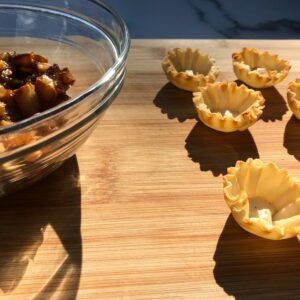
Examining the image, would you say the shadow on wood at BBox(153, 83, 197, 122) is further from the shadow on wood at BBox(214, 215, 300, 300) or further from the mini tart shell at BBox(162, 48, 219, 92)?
the shadow on wood at BBox(214, 215, 300, 300)

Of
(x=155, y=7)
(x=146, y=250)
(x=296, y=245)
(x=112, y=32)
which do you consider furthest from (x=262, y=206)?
(x=155, y=7)

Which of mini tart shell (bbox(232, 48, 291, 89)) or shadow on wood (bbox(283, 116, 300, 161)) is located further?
mini tart shell (bbox(232, 48, 291, 89))

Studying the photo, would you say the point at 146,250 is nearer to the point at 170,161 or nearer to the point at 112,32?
the point at 170,161

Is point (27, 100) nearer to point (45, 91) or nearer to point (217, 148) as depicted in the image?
point (45, 91)

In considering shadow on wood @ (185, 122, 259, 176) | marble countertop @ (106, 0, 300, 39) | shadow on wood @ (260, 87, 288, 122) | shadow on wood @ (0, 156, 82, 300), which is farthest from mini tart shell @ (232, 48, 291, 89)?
marble countertop @ (106, 0, 300, 39)

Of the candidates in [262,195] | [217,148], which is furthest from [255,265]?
[217,148]

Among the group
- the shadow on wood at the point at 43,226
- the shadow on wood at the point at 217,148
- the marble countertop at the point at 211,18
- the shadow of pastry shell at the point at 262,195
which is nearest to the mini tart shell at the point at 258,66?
the shadow on wood at the point at 217,148

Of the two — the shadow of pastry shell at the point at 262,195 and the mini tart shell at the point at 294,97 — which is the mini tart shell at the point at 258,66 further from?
the shadow of pastry shell at the point at 262,195
